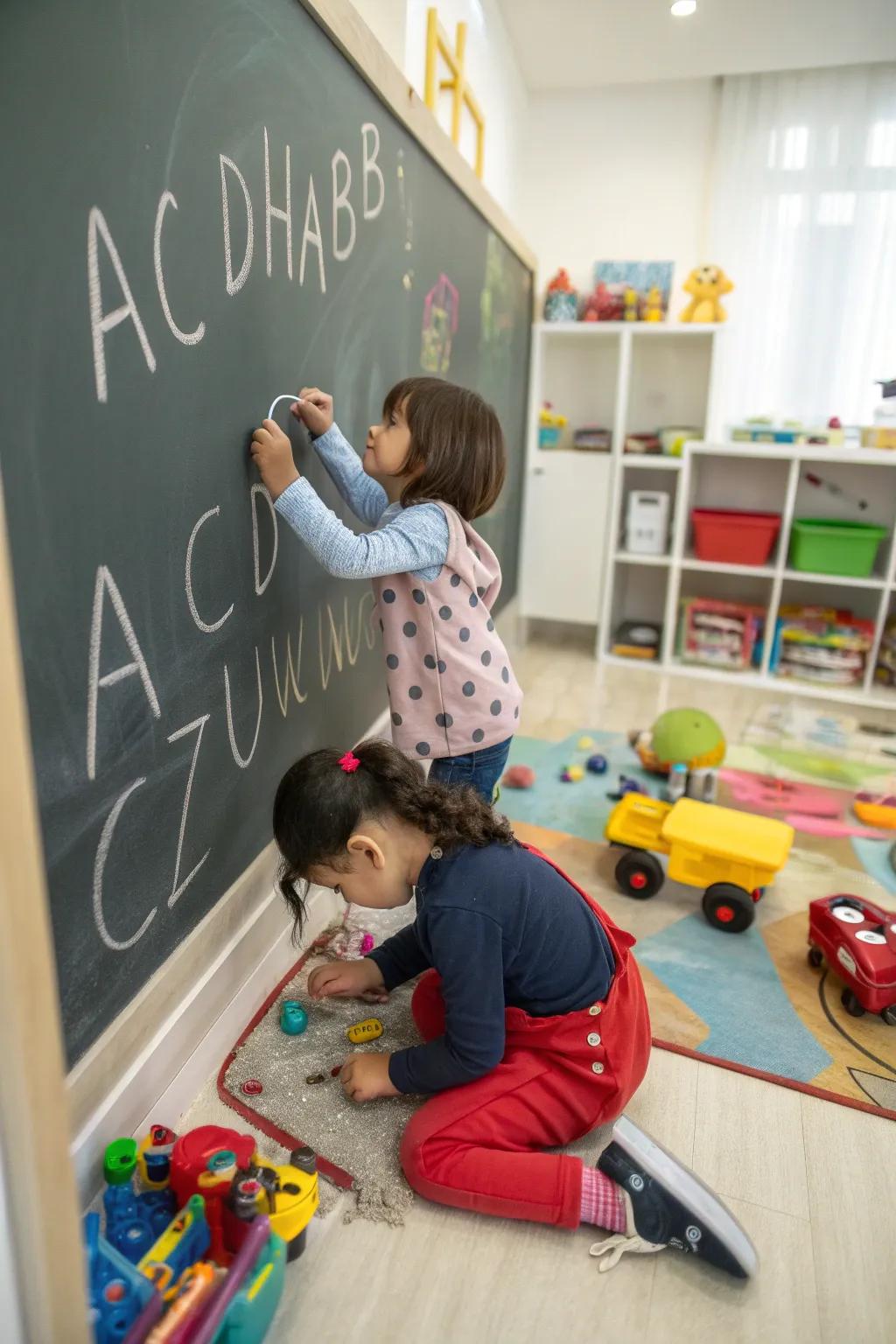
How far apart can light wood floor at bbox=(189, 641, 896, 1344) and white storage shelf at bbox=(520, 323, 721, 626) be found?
7.98 feet

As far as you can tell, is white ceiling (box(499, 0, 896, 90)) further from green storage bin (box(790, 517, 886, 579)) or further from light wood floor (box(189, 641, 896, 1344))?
light wood floor (box(189, 641, 896, 1344))

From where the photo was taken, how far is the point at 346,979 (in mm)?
1375

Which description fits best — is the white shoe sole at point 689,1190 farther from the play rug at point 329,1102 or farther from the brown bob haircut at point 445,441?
the brown bob haircut at point 445,441

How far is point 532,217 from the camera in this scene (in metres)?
3.50

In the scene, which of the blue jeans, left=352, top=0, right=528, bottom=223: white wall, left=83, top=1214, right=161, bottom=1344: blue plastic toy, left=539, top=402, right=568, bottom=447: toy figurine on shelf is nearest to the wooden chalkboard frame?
left=83, top=1214, right=161, bottom=1344: blue plastic toy

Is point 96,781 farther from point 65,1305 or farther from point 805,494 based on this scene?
point 805,494

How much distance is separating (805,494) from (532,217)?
1507 millimetres

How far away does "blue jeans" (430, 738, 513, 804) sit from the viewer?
59.6 inches

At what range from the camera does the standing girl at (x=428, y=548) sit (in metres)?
1.26

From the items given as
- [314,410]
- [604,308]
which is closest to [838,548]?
[604,308]

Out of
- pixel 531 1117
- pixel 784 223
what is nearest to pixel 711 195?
pixel 784 223

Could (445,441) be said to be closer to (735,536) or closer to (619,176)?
(735,536)

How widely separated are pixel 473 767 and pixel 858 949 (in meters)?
0.68

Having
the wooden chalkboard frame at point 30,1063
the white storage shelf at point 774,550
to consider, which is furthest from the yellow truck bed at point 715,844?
the white storage shelf at point 774,550
